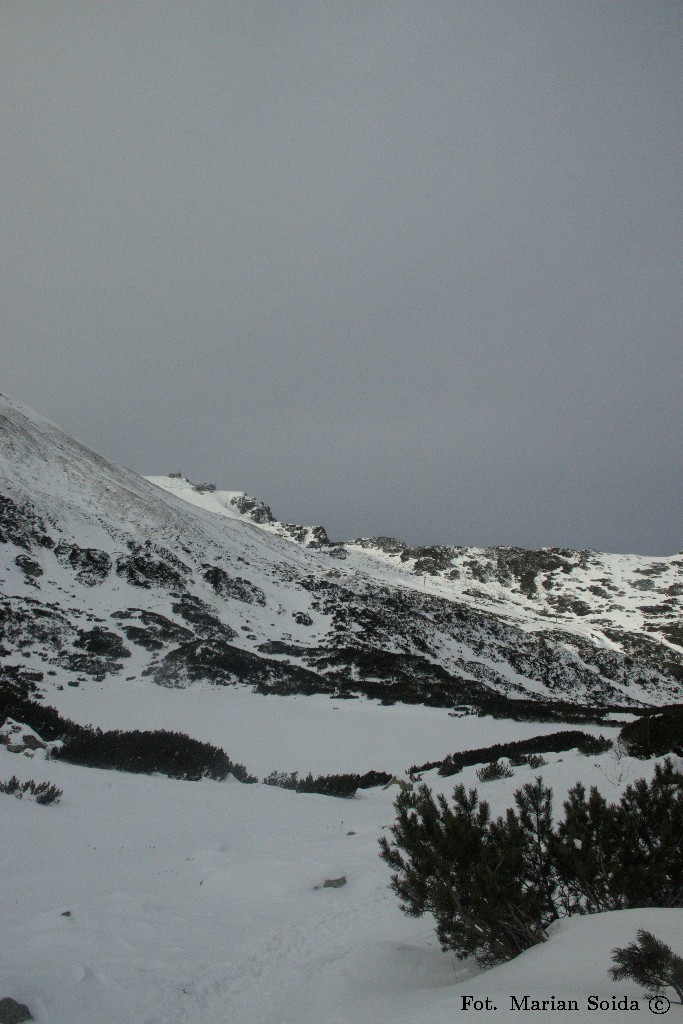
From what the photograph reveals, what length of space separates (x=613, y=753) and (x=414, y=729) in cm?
1185

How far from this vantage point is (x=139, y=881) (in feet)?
17.6

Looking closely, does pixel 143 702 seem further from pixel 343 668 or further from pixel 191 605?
pixel 191 605

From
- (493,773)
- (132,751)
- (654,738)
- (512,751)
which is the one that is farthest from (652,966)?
(132,751)

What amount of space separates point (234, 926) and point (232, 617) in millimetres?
40102

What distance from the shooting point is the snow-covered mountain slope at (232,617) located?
2981cm

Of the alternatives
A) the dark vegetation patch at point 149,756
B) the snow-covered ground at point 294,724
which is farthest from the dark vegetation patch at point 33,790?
the snow-covered ground at point 294,724

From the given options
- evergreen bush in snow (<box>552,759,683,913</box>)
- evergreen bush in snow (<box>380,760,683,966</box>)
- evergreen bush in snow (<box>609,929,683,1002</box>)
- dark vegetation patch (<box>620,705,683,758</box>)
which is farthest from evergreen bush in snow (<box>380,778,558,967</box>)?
dark vegetation patch (<box>620,705,683,758</box>)

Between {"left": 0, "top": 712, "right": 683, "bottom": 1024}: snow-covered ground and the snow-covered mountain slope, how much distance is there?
18.6 metres

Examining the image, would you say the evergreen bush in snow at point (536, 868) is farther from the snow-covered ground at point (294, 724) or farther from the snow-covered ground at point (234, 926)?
the snow-covered ground at point (294, 724)

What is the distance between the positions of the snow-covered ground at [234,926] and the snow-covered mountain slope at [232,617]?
61.0 feet

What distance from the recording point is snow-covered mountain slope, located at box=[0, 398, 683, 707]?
29812 millimetres

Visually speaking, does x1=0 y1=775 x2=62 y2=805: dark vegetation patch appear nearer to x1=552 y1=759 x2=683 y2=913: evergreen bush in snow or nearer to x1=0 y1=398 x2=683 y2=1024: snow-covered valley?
x1=0 y1=398 x2=683 y2=1024: snow-covered valley

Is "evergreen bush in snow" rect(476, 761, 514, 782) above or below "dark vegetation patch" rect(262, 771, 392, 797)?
above

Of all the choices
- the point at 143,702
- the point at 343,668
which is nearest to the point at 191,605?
the point at 343,668
